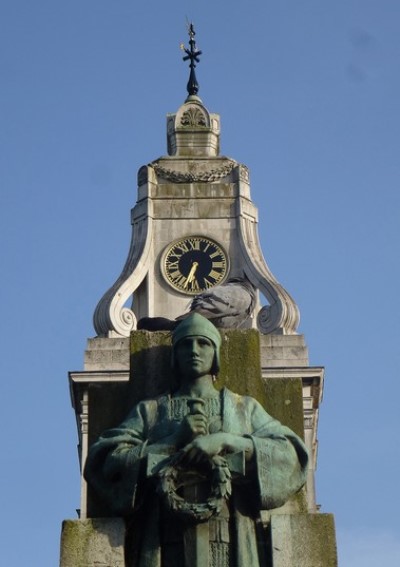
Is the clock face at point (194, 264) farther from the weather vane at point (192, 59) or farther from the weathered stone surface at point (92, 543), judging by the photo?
the weathered stone surface at point (92, 543)

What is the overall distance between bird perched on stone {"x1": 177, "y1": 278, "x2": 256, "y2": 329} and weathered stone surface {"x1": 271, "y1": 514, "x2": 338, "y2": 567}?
348 cm

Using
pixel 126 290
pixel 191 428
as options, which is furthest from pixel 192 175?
pixel 191 428

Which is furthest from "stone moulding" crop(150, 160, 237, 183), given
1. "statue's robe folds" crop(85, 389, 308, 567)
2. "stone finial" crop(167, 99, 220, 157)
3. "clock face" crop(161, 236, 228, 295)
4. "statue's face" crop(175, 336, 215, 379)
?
"statue's robe folds" crop(85, 389, 308, 567)

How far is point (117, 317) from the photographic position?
211ft

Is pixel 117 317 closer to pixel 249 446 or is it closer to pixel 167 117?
pixel 167 117

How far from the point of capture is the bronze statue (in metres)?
15.6

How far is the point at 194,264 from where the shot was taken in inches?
2640

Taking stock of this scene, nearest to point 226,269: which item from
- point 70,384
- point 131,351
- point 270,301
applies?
point 270,301

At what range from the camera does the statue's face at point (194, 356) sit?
1631cm

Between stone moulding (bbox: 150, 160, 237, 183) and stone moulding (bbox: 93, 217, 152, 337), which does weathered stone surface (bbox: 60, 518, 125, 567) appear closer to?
stone moulding (bbox: 93, 217, 152, 337)

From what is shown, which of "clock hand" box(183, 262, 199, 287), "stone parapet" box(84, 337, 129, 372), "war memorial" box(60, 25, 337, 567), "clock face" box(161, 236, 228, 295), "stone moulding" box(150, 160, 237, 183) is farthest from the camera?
"stone moulding" box(150, 160, 237, 183)

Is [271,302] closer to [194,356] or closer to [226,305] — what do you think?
[226,305]

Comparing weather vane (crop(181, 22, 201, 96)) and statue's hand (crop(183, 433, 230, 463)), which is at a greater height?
weather vane (crop(181, 22, 201, 96))

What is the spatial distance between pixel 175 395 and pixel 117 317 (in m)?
47.9
